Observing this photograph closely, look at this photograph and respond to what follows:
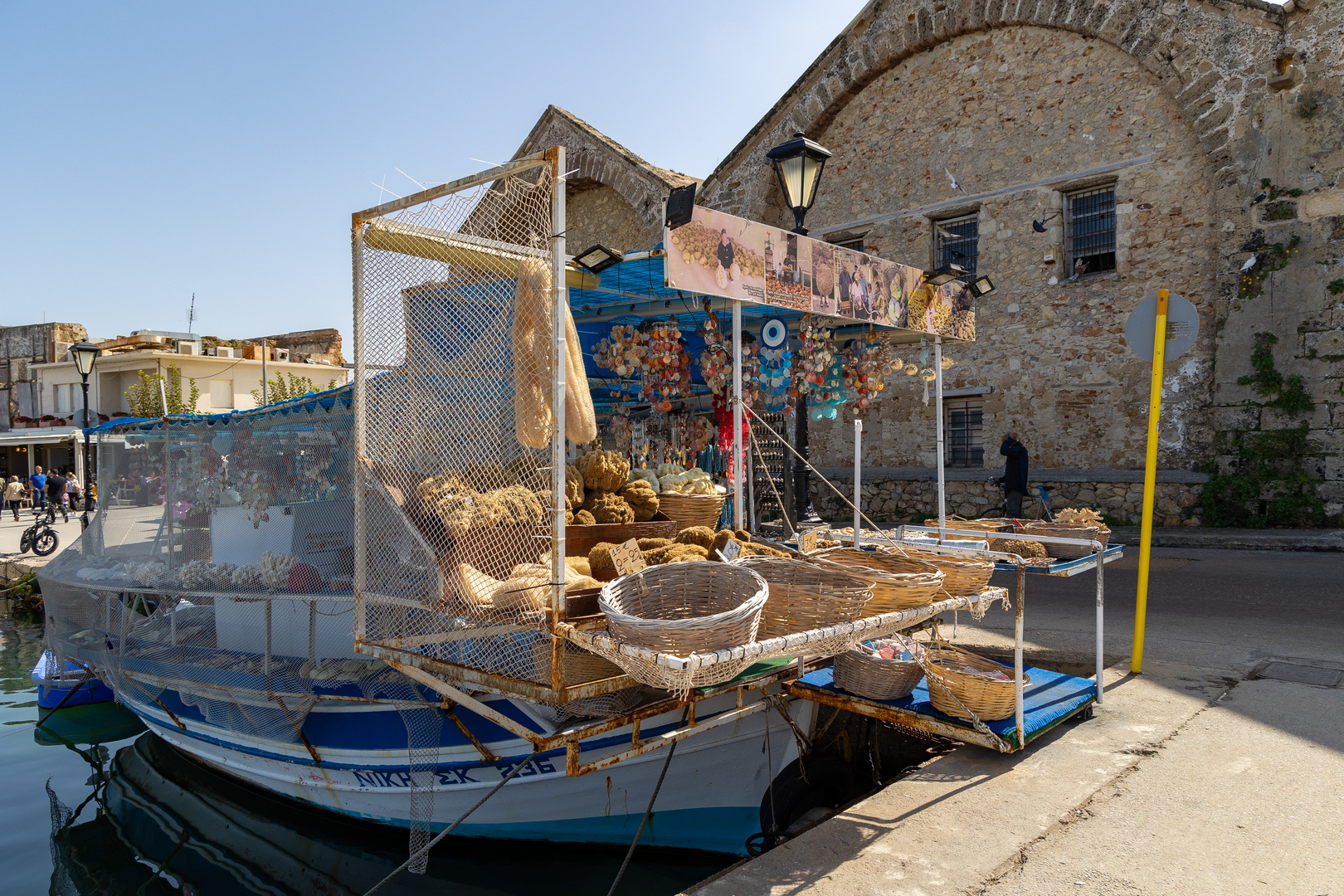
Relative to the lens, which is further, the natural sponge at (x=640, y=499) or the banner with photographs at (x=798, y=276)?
the natural sponge at (x=640, y=499)

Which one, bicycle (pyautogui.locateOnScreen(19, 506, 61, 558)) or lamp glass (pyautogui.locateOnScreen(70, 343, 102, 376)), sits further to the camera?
bicycle (pyautogui.locateOnScreen(19, 506, 61, 558))

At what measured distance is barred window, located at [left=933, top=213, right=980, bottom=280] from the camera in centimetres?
1483

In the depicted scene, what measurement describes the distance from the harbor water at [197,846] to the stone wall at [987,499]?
967 centimetres

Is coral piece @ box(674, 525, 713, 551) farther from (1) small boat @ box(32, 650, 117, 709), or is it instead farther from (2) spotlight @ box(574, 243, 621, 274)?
(1) small boat @ box(32, 650, 117, 709)

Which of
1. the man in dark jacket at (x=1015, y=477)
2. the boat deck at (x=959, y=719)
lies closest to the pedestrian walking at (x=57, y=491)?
the man in dark jacket at (x=1015, y=477)

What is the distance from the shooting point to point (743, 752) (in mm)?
4836

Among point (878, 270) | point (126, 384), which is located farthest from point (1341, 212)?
point (126, 384)

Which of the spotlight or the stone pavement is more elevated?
the spotlight

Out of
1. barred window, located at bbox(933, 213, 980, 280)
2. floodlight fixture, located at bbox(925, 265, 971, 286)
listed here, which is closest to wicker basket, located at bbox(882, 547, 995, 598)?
floodlight fixture, located at bbox(925, 265, 971, 286)

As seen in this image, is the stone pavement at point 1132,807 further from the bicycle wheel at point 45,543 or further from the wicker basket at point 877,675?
the bicycle wheel at point 45,543

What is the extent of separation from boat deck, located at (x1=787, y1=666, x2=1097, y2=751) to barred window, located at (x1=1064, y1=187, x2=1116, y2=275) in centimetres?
1057

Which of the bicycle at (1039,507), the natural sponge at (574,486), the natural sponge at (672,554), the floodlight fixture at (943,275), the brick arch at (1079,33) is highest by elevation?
the brick arch at (1079,33)

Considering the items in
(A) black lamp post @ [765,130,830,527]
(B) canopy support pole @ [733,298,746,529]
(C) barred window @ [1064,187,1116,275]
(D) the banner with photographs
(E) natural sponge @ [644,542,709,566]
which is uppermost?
(C) barred window @ [1064,187,1116,275]

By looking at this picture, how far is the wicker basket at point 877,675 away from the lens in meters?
4.60
